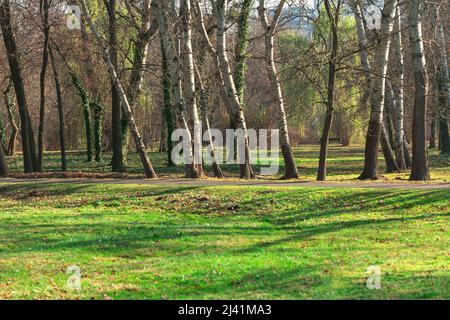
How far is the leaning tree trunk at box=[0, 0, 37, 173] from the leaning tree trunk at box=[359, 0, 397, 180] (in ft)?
50.3

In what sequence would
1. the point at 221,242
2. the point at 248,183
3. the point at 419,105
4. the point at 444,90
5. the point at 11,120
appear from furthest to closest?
the point at 11,120 → the point at 444,90 → the point at 419,105 → the point at 248,183 → the point at 221,242

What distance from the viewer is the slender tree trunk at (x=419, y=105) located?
2245 cm

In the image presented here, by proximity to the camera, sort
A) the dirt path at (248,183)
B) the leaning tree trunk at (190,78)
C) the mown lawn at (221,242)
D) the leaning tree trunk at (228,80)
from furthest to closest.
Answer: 1. the leaning tree trunk at (228,80)
2. the leaning tree trunk at (190,78)
3. the dirt path at (248,183)
4. the mown lawn at (221,242)

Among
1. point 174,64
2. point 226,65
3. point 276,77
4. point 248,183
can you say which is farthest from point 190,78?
point 248,183

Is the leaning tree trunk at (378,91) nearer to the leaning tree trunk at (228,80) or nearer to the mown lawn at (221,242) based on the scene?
the leaning tree trunk at (228,80)

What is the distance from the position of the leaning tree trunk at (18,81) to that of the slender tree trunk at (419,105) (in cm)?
1661

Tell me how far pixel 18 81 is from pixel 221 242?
19.3m

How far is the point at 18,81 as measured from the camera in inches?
1190

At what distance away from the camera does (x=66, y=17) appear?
32250mm

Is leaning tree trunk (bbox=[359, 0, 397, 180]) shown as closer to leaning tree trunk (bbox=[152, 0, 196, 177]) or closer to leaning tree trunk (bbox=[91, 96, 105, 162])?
leaning tree trunk (bbox=[152, 0, 196, 177])

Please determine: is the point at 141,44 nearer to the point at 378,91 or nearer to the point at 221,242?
the point at 378,91

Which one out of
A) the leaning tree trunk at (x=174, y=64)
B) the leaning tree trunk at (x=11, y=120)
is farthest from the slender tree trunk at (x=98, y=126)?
the leaning tree trunk at (x=174, y=64)
